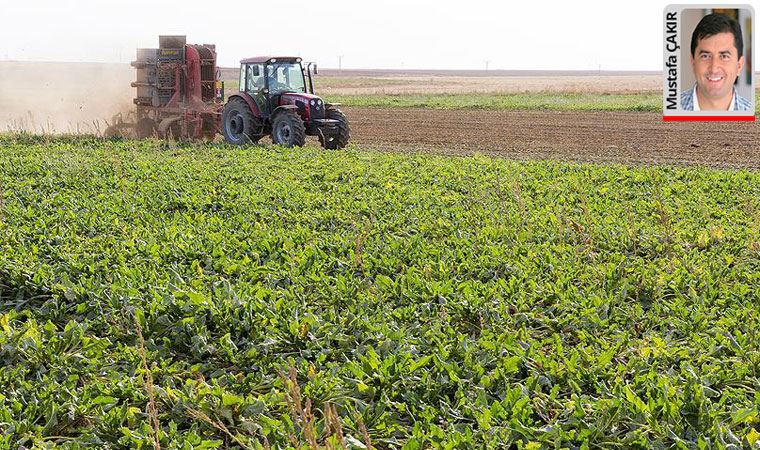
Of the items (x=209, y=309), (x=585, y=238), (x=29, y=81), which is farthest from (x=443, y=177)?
(x=29, y=81)

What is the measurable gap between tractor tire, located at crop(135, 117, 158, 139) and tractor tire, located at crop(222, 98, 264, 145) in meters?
2.61

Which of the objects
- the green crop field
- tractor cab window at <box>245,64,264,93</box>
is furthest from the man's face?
tractor cab window at <box>245,64,264,93</box>

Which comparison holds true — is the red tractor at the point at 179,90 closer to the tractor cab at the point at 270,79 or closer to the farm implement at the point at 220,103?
the farm implement at the point at 220,103

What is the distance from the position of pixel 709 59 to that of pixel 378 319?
48.3 ft

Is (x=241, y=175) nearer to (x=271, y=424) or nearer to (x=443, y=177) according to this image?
(x=443, y=177)

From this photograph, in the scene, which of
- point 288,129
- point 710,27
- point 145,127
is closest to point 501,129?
point 710,27

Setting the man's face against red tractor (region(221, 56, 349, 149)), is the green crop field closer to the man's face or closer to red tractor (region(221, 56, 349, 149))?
red tractor (region(221, 56, 349, 149))

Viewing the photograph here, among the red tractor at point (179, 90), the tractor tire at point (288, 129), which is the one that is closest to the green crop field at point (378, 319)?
the tractor tire at point (288, 129)

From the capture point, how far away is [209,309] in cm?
577

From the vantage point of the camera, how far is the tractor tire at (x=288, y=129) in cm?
1748

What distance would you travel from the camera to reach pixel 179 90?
65.5ft

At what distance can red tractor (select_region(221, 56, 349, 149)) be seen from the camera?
17922mm

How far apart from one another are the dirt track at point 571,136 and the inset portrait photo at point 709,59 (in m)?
1.42

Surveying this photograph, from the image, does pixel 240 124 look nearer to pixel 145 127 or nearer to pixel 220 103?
pixel 220 103
